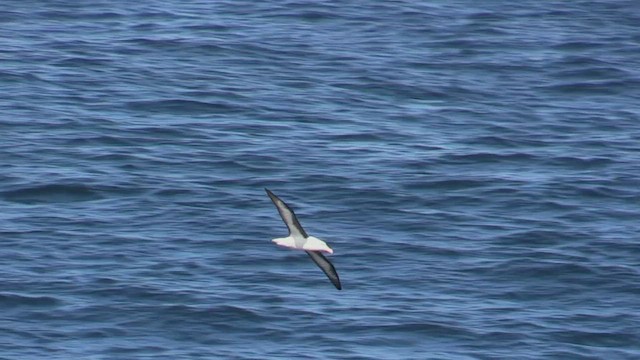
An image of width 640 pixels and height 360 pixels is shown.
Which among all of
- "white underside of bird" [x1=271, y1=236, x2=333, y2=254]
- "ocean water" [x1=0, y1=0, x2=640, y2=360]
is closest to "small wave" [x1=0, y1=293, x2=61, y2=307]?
"ocean water" [x1=0, y1=0, x2=640, y2=360]

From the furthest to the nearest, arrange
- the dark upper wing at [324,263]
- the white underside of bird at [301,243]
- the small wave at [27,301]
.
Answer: the small wave at [27,301] → the dark upper wing at [324,263] → the white underside of bird at [301,243]

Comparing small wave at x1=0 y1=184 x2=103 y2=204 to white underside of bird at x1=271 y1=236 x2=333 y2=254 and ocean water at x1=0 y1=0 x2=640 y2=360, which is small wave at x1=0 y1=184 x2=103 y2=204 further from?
white underside of bird at x1=271 y1=236 x2=333 y2=254

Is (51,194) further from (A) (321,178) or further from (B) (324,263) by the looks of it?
(B) (324,263)

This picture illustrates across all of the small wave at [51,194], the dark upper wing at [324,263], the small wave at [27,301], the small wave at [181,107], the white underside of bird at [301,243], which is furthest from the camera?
the small wave at [181,107]

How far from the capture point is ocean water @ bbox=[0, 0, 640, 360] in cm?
3119

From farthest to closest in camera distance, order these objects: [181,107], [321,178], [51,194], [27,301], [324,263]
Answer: [181,107], [321,178], [51,194], [27,301], [324,263]

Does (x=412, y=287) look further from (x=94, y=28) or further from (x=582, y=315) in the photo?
(x=94, y=28)

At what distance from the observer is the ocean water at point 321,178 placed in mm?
31188

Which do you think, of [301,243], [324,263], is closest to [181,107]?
[324,263]

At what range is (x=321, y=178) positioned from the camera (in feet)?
126

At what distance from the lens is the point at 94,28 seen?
51.1 meters

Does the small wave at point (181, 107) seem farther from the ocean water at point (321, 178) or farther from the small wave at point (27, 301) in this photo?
the small wave at point (27, 301)

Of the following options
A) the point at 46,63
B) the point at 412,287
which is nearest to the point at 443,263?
the point at 412,287

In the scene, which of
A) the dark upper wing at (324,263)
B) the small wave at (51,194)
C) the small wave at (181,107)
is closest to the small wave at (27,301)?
the small wave at (51,194)
